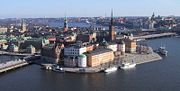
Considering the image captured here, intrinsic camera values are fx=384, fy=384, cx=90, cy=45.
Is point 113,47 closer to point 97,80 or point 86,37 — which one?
point 97,80

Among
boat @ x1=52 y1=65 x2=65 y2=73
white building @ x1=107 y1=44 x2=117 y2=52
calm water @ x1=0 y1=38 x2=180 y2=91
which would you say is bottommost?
calm water @ x1=0 y1=38 x2=180 y2=91

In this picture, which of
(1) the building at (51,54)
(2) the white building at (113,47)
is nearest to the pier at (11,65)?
(1) the building at (51,54)

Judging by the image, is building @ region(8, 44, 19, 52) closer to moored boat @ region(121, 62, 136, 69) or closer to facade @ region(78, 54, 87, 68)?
facade @ region(78, 54, 87, 68)

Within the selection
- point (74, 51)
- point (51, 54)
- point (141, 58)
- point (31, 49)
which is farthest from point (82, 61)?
point (31, 49)

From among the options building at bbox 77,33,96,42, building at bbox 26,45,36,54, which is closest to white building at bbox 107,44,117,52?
building at bbox 26,45,36,54

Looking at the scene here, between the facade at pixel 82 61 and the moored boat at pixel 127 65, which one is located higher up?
the facade at pixel 82 61

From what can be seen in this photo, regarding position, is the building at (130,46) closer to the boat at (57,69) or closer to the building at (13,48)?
the boat at (57,69)
